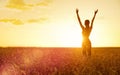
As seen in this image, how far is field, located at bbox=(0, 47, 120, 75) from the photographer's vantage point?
1059 cm

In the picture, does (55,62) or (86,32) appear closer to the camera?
(86,32)

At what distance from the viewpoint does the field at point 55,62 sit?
10594 millimetres

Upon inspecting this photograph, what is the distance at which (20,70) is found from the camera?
10.6 meters

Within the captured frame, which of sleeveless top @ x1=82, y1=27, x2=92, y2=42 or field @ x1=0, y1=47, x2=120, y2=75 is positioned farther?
field @ x1=0, y1=47, x2=120, y2=75

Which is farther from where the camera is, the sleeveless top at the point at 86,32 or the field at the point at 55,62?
the field at the point at 55,62

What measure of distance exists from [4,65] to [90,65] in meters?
3.02

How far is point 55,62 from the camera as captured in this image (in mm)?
10961

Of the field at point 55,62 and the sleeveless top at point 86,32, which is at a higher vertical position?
the sleeveless top at point 86,32

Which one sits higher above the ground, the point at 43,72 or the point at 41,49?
the point at 41,49

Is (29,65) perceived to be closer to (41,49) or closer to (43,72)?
(43,72)

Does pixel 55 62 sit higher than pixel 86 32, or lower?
lower

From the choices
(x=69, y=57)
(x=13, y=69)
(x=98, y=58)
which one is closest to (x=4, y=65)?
(x=13, y=69)

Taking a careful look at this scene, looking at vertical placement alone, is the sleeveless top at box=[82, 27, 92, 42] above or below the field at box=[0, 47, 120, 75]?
above

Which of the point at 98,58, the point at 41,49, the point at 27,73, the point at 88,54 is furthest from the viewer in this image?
the point at 41,49
